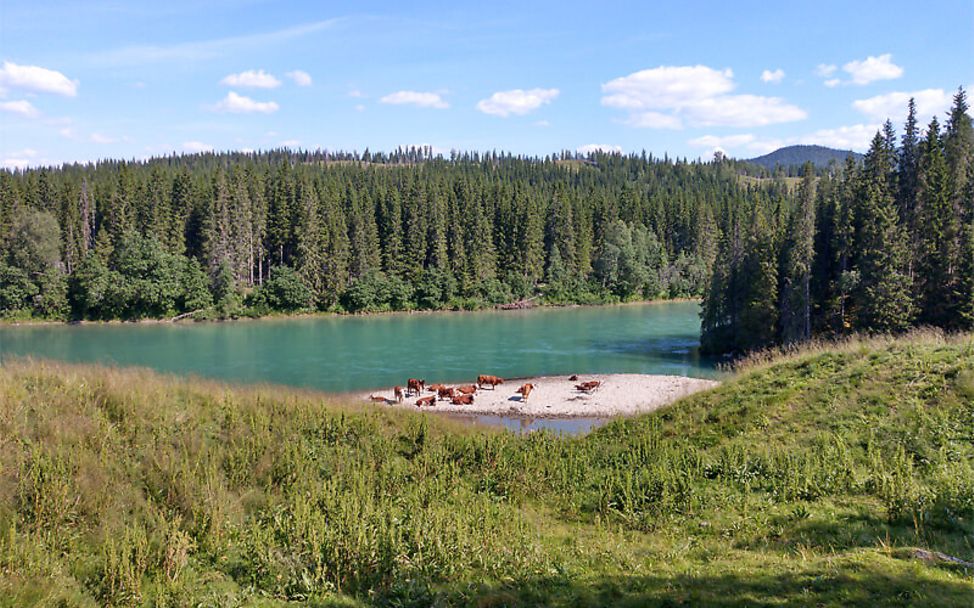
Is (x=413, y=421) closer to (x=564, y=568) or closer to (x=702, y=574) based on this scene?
(x=564, y=568)

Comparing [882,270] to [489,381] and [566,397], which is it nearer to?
[566,397]

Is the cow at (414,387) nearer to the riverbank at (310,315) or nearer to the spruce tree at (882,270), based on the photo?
the spruce tree at (882,270)

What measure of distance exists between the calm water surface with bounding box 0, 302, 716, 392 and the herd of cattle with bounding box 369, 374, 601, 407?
4215 millimetres

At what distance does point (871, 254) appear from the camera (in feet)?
142

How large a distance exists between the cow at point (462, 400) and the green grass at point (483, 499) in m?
18.7

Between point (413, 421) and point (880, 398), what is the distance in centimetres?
1055

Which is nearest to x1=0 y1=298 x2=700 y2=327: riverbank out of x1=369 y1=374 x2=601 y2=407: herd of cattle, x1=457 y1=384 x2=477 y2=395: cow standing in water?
x1=369 y1=374 x2=601 y2=407: herd of cattle

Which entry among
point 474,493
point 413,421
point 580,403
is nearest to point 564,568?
point 474,493

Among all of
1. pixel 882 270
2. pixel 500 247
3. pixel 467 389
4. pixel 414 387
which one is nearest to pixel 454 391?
pixel 467 389

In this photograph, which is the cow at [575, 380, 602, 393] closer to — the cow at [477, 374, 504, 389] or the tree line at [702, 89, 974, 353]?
the cow at [477, 374, 504, 389]

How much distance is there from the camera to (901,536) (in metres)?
8.29

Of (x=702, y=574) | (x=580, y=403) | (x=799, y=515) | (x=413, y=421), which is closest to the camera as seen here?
(x=702, y=574)

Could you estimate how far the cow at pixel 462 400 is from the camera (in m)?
34.0

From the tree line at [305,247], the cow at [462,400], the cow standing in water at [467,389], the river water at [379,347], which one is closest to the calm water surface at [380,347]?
the river water at [379,347]
